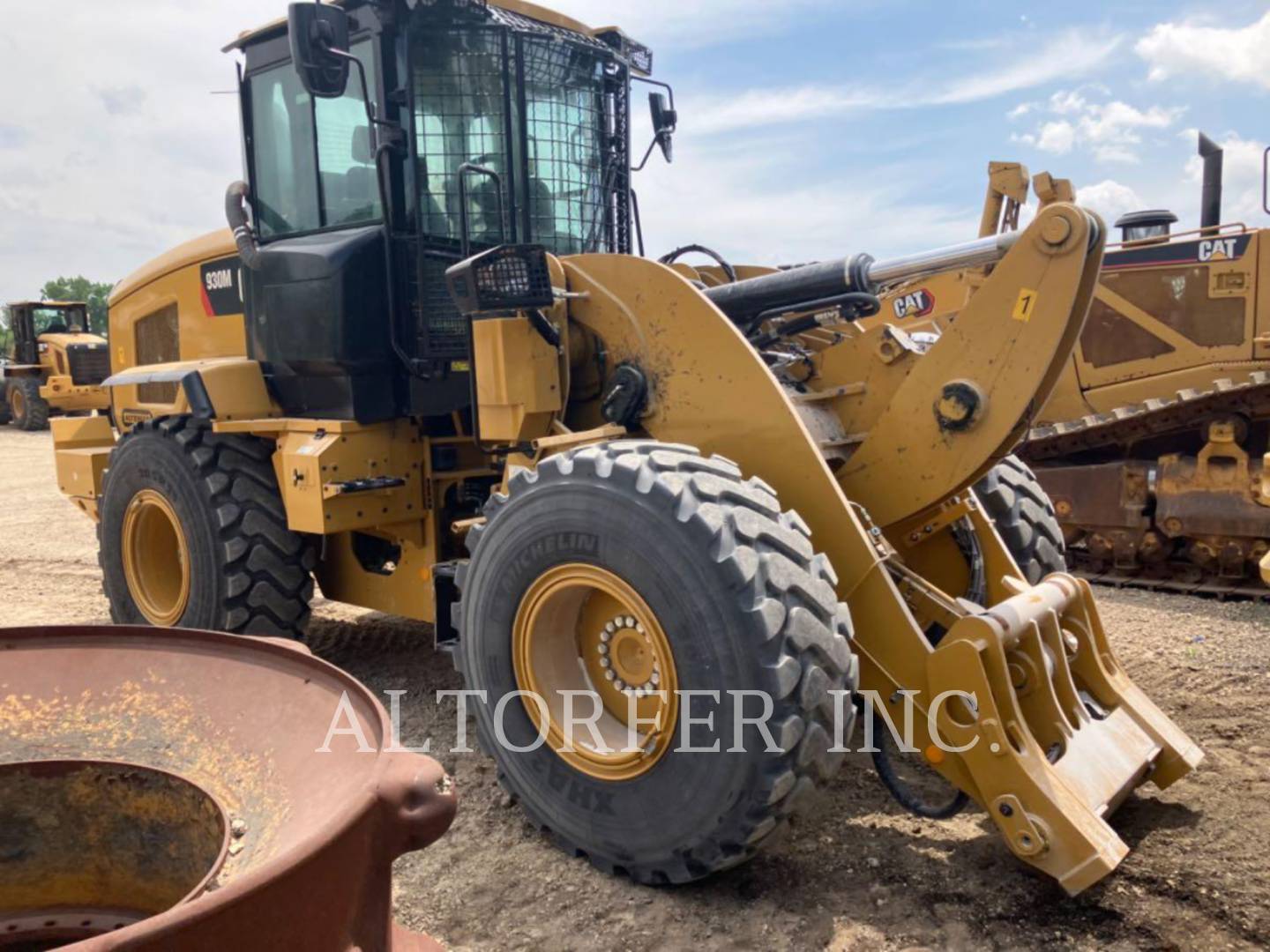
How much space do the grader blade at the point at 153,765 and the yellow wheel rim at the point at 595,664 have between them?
1445 millimetres

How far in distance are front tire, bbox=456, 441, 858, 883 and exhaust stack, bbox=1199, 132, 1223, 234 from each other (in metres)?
6.29

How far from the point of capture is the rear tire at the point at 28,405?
78.0ft

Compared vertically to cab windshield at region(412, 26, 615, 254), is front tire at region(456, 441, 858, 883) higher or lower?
lower

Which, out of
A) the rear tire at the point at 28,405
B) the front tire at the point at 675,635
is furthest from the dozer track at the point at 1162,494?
the rear tire at the point at 28,405

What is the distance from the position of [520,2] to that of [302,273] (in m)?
1.53

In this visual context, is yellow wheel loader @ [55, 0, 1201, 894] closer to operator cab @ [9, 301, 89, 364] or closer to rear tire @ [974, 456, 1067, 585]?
rear tire @ [974, 456, 1067, 585]

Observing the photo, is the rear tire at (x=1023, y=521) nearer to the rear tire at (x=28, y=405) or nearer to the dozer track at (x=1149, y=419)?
the dozer track at (x=1149, y=419)

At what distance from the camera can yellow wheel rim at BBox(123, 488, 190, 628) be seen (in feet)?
17.4

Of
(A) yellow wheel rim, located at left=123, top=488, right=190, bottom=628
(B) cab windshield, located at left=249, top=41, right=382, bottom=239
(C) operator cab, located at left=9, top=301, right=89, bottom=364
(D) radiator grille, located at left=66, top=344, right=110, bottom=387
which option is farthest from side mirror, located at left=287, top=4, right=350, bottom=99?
(C) operator cab, located at left=9, top=301, right=89, bottom=364

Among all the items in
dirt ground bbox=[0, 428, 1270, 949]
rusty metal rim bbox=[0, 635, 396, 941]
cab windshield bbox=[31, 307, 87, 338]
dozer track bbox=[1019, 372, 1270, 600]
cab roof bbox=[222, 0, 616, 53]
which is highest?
cab windshield bbox=[31, 307, 87, 338]

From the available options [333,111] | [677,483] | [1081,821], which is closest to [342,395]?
[333,111]

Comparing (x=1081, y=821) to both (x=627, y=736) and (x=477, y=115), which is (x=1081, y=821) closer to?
(x=627, y=736)

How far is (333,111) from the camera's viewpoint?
4.73 metres

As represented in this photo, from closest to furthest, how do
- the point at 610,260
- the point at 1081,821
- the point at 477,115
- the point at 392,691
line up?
the point at 1081,821
the point at 610,260
the point at 477,115
the point at 392,691
